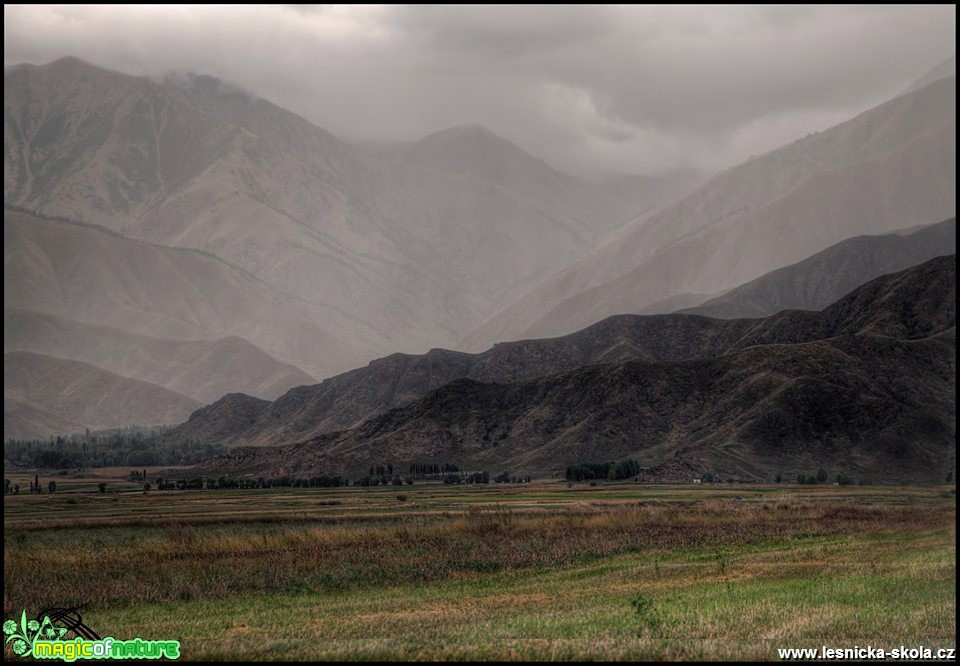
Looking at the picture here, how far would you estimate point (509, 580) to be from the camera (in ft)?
163

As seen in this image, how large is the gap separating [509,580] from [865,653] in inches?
939

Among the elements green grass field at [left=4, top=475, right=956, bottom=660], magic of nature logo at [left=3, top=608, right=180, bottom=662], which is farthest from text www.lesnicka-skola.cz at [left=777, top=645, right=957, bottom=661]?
magic of nature logo at [left=3, top=608, right=180, bottom=662]

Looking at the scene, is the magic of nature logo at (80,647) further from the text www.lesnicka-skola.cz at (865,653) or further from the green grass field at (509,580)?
the text www.lesnicka-skola.cz at (865,653)

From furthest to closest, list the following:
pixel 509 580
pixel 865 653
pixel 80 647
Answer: pixel 509 580 < pixel 80 647 < pixel 865 653

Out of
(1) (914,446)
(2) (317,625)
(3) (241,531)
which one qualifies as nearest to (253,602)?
(2) (317,625)

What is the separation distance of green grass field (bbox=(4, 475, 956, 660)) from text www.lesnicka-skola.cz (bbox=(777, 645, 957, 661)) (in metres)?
0.65

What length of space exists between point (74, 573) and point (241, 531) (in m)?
22.1

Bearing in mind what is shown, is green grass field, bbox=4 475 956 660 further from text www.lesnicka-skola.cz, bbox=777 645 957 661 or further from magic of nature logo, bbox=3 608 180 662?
magic of nature logo, bbox=3 608 180 662

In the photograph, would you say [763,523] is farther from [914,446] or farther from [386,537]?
[914,446]

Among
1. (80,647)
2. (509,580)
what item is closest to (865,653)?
(80,647)

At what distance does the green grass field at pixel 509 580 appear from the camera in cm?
3000

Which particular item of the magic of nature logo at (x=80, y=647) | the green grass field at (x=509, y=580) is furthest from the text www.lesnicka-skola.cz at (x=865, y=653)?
the magic of nature logo at (x=80, y=647)

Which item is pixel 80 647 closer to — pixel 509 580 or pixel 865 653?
pixel 865 653

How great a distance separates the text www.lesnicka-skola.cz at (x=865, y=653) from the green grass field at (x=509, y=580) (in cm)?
65
